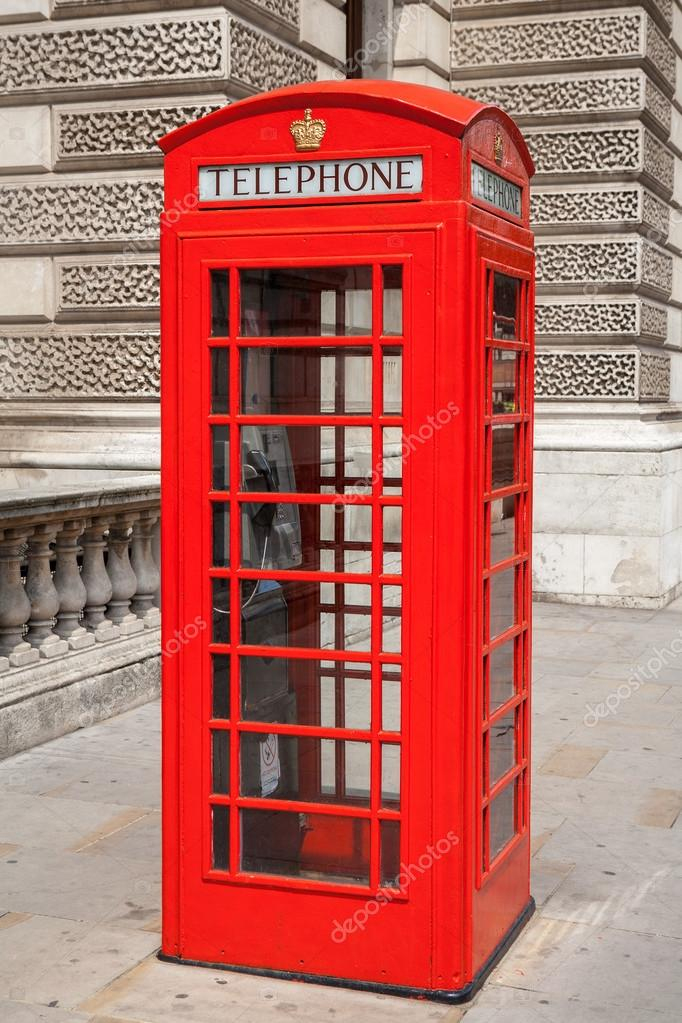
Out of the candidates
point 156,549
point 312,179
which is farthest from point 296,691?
point 156,549

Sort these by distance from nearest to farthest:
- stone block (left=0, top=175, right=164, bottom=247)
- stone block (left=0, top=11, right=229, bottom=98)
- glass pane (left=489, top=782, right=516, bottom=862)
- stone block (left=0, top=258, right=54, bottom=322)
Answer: glass pane (left=489, top=782, right=516, bottom=862)
stone block (left=0, top=11, right=229, bottom=98)
stone block (left=0, top=175, right=164, bottom=247)
stone block (left=0, top=258, right=54, bottom=322)

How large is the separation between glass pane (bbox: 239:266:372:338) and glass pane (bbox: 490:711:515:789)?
121 cm

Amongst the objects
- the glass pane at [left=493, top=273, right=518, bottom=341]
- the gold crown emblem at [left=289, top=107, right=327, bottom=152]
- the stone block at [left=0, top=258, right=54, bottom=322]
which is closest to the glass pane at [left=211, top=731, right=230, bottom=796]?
the glass pane at [left=493, top=273, right=518, bottom=341]

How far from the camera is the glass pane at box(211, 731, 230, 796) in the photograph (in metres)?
3.95

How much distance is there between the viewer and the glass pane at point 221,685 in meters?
3.92

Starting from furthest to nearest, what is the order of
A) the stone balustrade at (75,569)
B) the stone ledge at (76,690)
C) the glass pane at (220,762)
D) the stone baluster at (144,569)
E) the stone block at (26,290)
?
the stone block at (26,290) < the stone baluster at (144,569) < the stone balustrade at (75,569) < the stone ledge at (76,690) < the glass pane at (220,762)

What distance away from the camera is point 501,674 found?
4.10 metres

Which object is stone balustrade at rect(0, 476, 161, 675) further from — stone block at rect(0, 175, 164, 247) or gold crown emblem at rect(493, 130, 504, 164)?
gold crown emblem at rect(493, 130, 504, 164)

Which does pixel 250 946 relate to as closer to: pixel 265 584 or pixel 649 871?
pixel 265 584

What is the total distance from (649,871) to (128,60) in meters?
5.66

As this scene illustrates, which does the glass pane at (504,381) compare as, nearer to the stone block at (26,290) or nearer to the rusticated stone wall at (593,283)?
the stone block at (26,290)

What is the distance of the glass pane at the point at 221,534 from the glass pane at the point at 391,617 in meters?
0.46

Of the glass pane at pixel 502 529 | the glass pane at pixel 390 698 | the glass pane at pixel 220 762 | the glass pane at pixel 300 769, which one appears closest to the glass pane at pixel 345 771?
the glass pane at pixel 300 769

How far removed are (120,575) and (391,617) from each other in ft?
13.0
